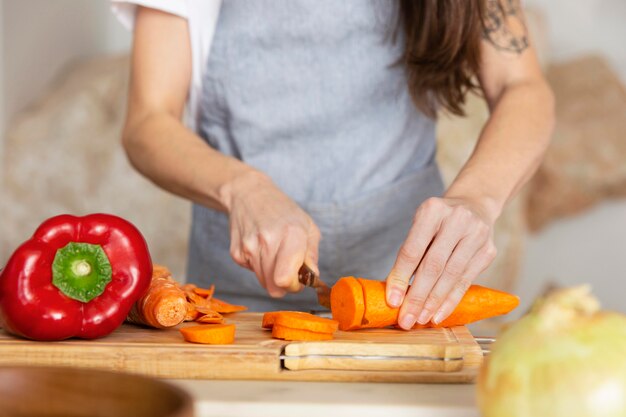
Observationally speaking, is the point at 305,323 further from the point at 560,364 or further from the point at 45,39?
the point at 45,39

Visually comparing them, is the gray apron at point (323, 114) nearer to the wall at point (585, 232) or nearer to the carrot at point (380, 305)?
the carrot at point (380, 305)

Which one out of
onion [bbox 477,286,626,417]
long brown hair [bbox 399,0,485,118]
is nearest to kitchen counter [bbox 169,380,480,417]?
onion [bbox 477,286,626,417]

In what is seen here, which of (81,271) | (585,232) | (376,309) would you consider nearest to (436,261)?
(376,309)

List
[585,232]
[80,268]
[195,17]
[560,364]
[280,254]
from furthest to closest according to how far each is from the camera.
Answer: [585,232], [195,17], [280,254], [80,268], [560,364]

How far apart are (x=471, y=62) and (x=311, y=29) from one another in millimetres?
292

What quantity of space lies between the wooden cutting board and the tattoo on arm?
0.75m

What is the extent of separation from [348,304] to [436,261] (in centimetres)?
14

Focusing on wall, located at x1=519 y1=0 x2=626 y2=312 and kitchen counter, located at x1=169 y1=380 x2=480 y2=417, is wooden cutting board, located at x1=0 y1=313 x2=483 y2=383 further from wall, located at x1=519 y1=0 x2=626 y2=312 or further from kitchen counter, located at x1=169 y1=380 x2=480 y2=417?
wall, located at x1=519 y1=0 x2=626 y2=312

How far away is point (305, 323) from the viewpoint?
1.08m

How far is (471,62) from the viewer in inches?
63.6

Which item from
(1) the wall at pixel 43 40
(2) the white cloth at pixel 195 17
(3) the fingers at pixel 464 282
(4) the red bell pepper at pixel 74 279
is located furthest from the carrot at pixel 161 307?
(1) the wall at pixel 43 40

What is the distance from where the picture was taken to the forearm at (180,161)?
1383 mm

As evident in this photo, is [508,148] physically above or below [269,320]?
above

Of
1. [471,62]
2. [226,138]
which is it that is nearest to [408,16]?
[471,62]
